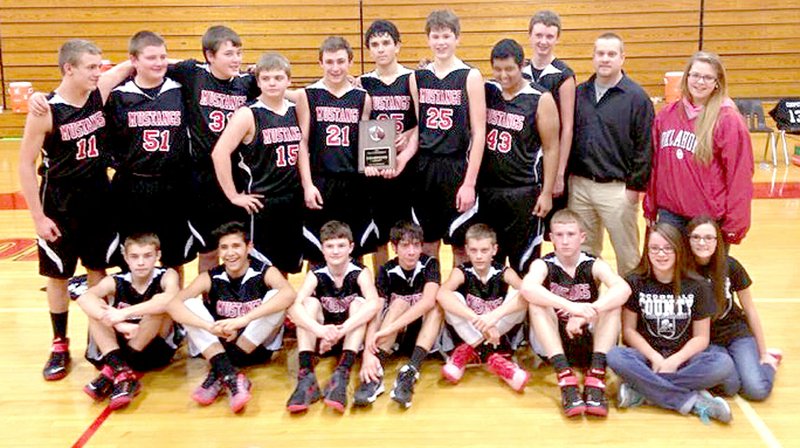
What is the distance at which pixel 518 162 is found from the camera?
462cm

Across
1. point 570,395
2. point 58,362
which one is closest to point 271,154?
point 58,362

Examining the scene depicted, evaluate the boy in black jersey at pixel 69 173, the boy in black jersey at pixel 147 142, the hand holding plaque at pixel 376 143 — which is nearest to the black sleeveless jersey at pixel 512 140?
the hand holding plaque at pixel 376 143

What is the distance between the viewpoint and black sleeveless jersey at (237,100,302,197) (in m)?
4.55

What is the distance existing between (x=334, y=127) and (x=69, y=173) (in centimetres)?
151

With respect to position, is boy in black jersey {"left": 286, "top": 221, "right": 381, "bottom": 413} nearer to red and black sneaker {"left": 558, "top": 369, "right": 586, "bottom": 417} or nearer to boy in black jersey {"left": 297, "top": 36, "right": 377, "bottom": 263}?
boy in black jersey {"left": 297, "top": 36, "right": 377, "bottom": 263}

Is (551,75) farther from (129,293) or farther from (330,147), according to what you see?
(129,293)

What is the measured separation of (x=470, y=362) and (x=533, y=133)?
139 centimetres

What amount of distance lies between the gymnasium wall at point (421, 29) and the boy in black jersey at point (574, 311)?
29.8 ft

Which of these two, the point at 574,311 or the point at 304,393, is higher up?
the point at 574,311

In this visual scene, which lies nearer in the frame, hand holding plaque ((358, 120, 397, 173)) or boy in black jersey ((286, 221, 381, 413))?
boy in black jersey ((286, 221, 381, 413))

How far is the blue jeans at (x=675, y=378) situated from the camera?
3816 millimetres

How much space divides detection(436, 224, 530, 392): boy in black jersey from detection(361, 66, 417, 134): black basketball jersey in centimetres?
84

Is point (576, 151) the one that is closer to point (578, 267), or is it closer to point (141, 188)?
point (578, 267)

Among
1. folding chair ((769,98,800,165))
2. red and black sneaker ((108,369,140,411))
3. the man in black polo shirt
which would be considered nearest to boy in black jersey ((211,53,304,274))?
red and black sneaker ((108,369,140,411))
